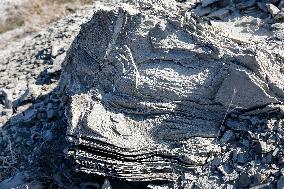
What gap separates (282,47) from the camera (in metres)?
8.11

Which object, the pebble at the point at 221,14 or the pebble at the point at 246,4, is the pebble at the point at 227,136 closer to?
the pebble at the point at 221,14

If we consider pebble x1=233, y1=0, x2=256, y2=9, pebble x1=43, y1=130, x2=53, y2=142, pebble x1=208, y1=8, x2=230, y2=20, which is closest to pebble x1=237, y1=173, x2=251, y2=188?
pebble x1=43, y1=130, x2=53, y2=142

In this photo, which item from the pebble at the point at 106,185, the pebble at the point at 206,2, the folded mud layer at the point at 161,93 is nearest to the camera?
the folded mud layer at the point at 161,93

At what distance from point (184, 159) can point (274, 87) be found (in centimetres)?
174

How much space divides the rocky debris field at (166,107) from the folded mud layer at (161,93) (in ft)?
0.05

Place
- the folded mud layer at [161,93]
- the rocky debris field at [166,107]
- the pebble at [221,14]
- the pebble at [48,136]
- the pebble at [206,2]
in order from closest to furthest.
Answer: the rocky debris field at [166,107] < the folded mud layer at [161,93] < the pebble at [48,136] < the pebble at [221,14] < the pebble at [206,2]

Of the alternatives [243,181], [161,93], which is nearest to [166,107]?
[161,93]

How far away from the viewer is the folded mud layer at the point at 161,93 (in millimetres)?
7480

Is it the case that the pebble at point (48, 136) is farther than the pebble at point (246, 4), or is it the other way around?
the pebble at point (246, 4)

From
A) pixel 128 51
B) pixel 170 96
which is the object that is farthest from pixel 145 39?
pixel 170 96

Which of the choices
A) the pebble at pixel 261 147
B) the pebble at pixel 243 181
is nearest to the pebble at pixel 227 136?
the pebble at pixel 261 147

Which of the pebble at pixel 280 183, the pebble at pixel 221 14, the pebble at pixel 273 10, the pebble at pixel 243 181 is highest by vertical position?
the pebble at pixel 273 10

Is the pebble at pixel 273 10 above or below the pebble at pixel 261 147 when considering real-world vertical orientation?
above

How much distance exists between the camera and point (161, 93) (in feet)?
25.7
